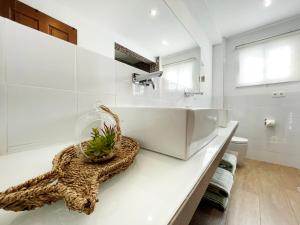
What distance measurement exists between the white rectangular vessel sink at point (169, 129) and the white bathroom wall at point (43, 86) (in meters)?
0.24

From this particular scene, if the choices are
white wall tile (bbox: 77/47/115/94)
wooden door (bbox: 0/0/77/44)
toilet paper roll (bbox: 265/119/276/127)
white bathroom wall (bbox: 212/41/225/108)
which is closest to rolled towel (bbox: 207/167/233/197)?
white wall tile (bbox: 77/47/115/94)

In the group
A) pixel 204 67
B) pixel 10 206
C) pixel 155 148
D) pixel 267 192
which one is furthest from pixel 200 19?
pixel 10 206

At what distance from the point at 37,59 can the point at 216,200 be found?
1.42 m

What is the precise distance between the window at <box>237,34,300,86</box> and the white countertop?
8.08 feet

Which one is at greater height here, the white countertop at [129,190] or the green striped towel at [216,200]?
the white countertop at [129,190]

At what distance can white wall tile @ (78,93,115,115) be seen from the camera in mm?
710

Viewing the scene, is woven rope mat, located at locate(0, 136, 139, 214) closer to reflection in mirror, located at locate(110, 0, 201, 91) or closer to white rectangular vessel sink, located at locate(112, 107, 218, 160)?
white rectangular vessel sink, located at locate(112, 107, 218, 160)

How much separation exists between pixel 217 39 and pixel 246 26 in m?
0.44

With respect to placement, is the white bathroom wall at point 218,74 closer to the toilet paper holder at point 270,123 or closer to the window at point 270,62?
the window at point 270,62

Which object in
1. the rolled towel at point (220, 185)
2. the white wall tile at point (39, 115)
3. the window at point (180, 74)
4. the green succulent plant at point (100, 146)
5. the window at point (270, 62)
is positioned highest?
the window at point (270, 62)

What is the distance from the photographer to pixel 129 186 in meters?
0.34

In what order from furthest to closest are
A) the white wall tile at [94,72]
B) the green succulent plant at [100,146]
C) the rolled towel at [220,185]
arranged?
the rolled towel at [220,185] < the white wall tile at [94,72] < the green succulent plant at [100,146]

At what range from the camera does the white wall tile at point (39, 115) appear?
51 centimetres

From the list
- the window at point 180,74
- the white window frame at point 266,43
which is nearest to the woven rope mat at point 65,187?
the window at point 180,74
